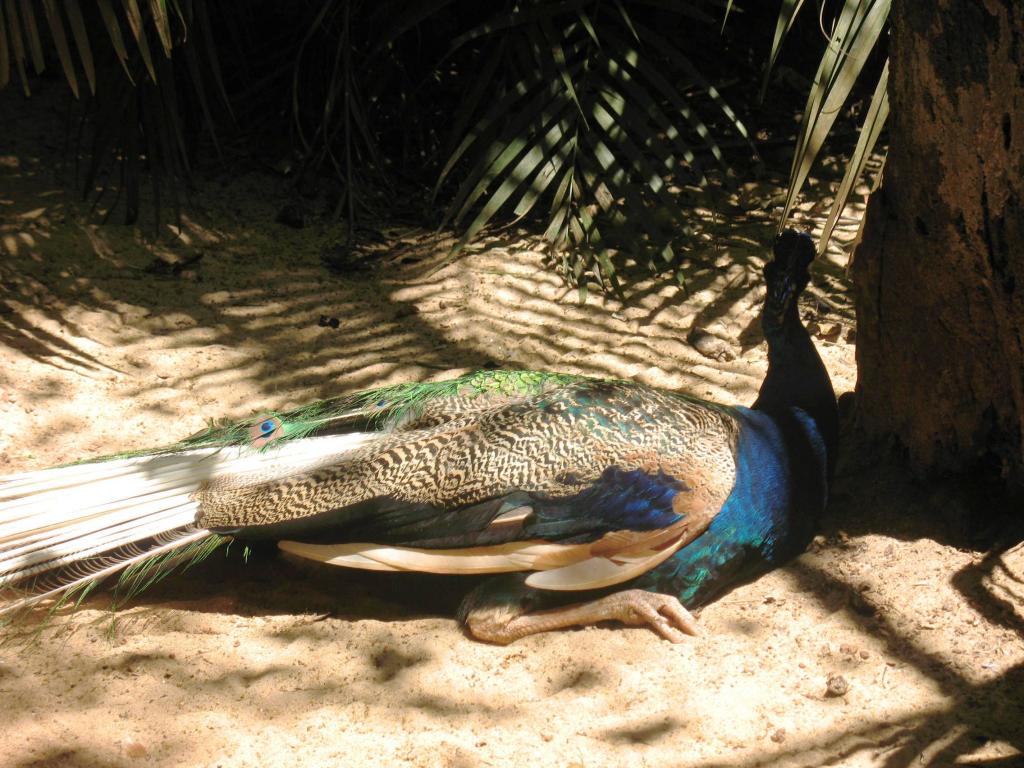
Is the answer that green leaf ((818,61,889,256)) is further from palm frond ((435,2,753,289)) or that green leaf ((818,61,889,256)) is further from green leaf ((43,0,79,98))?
green leaf ((43,0,79,98))

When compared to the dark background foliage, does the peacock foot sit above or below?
below

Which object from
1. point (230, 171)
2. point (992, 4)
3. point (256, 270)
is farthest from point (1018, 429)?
point (230, 171)

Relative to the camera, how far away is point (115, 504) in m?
2.66

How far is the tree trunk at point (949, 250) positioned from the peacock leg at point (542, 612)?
0.94m

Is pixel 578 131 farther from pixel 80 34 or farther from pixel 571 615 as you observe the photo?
pixel 571 615

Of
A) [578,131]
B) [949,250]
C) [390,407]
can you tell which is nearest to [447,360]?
[390,407]

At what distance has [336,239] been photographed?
505cm

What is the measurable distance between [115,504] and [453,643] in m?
0.96

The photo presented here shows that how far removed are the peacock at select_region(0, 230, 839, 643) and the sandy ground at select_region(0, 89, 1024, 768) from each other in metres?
0.11

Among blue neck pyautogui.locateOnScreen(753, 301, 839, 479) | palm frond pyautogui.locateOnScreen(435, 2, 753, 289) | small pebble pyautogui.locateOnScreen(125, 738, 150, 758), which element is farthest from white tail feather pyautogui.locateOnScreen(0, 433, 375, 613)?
palm frond pyautogui.locateOnScreen(435, 2, 753, 289)

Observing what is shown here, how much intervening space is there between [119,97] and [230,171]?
101 cm

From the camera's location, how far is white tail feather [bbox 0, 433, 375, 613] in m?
2.55

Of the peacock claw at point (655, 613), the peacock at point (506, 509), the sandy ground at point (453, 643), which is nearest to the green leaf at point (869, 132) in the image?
the sandy ground at point (453, 643)

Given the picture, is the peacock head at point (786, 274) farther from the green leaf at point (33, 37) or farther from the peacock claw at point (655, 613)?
the green leaf at point (33, 37)
